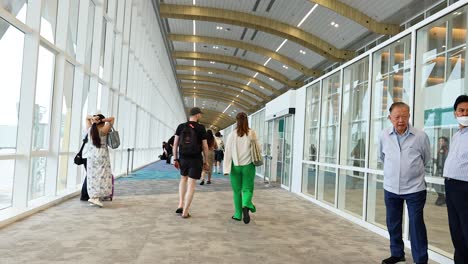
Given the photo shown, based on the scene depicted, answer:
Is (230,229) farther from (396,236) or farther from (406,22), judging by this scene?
(406,22)

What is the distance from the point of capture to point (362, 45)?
20.6 metres

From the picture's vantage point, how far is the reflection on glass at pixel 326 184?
748cm

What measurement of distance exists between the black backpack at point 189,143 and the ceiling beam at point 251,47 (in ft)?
68.6

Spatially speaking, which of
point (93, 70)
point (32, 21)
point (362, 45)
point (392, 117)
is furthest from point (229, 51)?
point (392, 117)

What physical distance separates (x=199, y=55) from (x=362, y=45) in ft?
45.3

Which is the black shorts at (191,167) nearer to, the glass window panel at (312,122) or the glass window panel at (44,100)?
the glass window panel at (44,100)

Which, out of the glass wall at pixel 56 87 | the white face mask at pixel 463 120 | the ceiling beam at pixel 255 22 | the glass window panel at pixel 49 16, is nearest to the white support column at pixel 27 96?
the glass wall at pixel 56 87

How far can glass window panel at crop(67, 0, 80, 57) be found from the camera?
8133 millimetres

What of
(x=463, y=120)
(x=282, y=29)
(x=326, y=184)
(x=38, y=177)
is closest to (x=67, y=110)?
(x=38, y=177)

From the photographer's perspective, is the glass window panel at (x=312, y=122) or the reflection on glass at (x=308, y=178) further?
the glass window panel at (x=312, y=122)

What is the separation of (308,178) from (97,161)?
15.5 ft

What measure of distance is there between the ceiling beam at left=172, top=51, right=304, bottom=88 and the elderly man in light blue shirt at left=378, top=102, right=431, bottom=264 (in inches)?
1093

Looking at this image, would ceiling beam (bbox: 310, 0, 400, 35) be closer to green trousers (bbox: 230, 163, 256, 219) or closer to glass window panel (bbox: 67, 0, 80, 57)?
glass window panel (bbox: 67, 0, 80, 57)

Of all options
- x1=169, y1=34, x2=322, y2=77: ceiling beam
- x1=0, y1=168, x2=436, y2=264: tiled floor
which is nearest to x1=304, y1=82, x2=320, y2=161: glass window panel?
x1=0, y1=168, x2=436, y2=264: tiled floor
